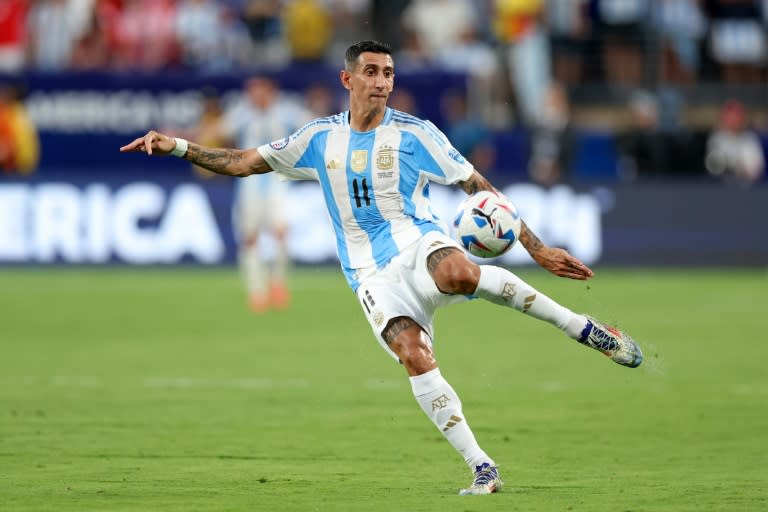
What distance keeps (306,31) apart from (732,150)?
772 centimetres

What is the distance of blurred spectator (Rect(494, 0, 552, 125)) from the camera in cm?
2611

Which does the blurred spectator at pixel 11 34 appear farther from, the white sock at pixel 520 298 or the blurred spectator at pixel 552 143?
the white sock at pixel 520 298

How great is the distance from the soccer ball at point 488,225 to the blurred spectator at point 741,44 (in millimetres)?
19826

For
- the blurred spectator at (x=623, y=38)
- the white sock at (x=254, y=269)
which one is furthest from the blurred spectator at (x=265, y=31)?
the white sock at (x=254, y=269)

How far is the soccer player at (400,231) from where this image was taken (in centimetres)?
825

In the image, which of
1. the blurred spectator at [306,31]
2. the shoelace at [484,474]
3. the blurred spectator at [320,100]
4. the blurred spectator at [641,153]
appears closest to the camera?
the shoelace at [484,474]

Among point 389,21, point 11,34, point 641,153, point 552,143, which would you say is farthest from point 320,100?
point 11,34

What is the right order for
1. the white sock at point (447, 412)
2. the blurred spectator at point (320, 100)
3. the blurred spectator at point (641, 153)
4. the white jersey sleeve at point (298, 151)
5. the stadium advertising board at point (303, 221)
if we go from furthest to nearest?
the blurred spectator at point (641, 153)
the stadium advertising board at point (303, 221)
the blurred spectator at point (320, 100)
the white jersey sleeve at point (298, 151)
the white sock at point (447, 412)

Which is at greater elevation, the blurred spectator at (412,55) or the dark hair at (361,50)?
the blurred spectator at (412,55)

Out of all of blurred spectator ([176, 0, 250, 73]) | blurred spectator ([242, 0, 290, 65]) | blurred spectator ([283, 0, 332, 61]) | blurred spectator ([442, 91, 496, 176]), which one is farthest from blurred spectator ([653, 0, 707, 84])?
blurred spectator ([176, 0, 250, 73])

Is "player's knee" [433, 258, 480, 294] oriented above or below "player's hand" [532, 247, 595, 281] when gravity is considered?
below

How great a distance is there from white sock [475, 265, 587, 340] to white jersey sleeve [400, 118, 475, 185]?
69 centimetres

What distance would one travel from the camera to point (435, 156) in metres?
8.73

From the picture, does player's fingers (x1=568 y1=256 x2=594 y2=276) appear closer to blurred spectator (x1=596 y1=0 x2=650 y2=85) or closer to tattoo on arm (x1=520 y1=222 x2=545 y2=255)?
tattoo on arm (x1=520 y1=222 x2=545 y2=255)
